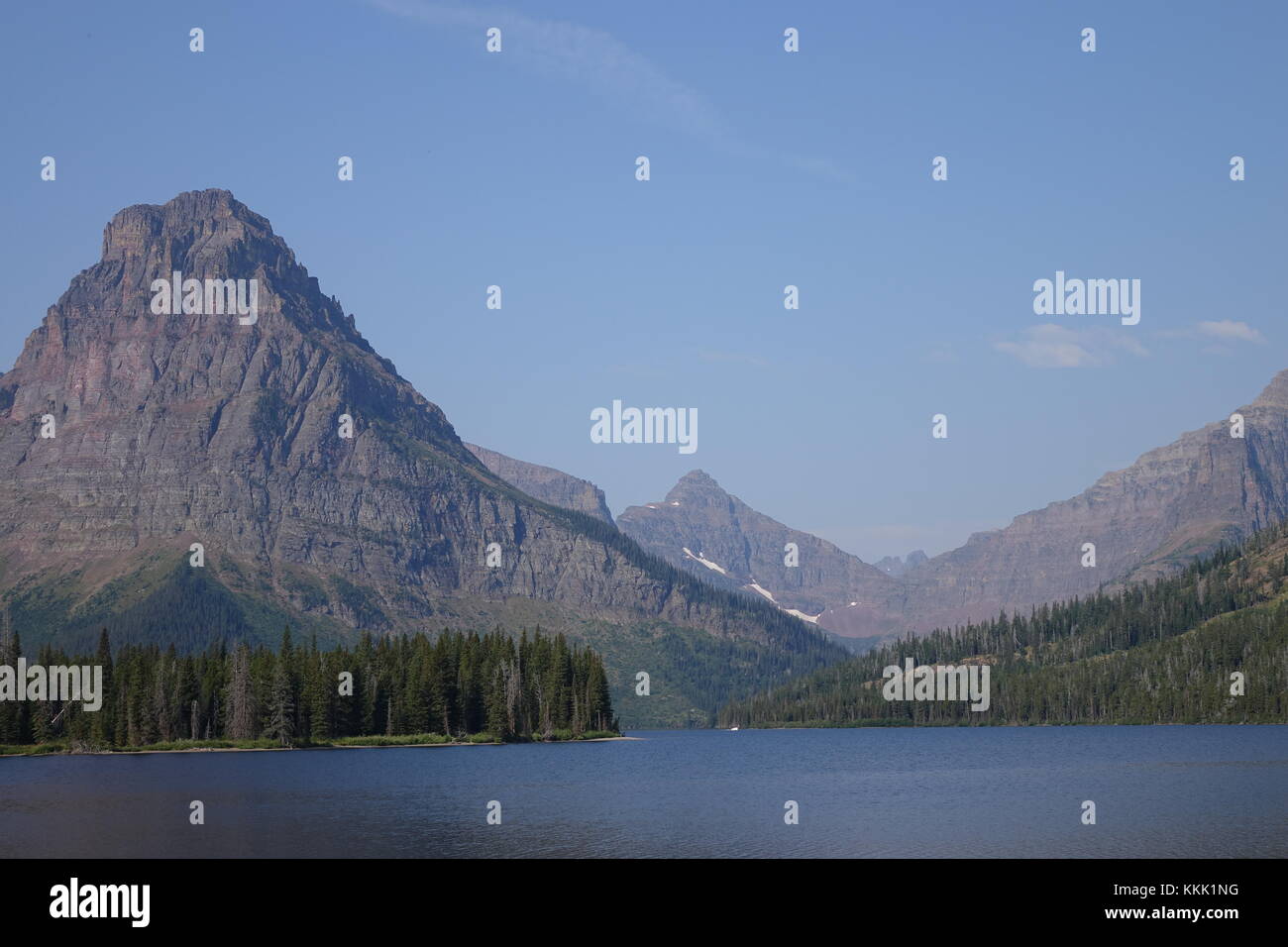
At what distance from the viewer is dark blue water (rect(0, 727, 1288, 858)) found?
85812 millimetres

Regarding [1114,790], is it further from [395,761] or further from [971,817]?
[395,761]

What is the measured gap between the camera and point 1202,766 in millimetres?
147750

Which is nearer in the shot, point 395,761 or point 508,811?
point 508,811

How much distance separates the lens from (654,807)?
112 metres

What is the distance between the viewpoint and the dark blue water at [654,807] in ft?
282
